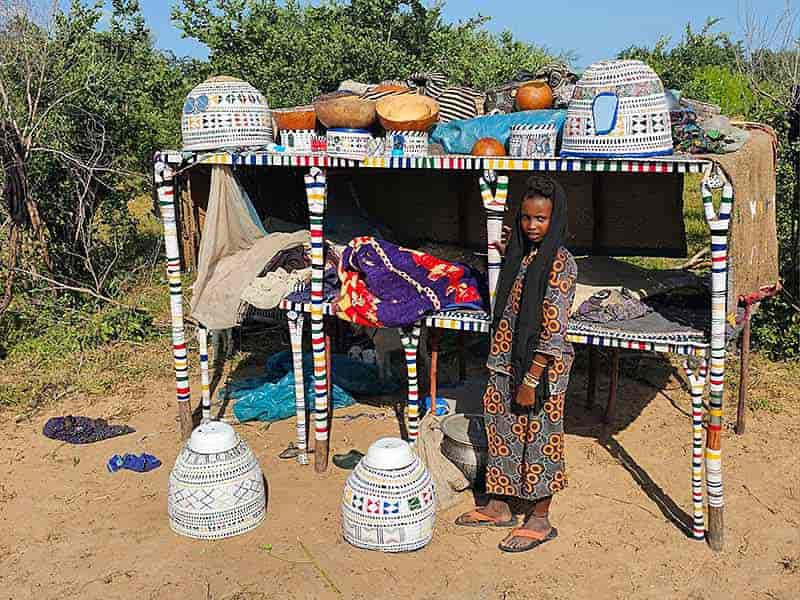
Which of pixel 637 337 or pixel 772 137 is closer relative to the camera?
pixel 637 337

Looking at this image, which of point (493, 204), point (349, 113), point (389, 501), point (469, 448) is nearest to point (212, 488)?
point (389, 501)

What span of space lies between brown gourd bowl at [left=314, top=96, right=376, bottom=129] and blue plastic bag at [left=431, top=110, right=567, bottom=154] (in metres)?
0.55

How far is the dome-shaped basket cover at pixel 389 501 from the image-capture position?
4.14 m

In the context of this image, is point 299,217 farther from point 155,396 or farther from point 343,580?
point 343,580

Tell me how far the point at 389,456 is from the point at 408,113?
5.97 ft

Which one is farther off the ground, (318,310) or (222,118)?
→ (222,118)

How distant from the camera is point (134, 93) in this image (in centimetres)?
897

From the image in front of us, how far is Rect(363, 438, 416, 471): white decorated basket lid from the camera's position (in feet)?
13.6

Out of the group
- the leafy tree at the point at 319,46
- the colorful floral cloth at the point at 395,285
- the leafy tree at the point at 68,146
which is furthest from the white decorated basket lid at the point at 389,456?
the leafy tree at the point at 319,46

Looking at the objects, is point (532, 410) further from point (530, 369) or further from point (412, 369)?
point (412, 369)

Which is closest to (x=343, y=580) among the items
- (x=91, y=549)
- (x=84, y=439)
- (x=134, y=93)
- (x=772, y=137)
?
(x=91, y=549)

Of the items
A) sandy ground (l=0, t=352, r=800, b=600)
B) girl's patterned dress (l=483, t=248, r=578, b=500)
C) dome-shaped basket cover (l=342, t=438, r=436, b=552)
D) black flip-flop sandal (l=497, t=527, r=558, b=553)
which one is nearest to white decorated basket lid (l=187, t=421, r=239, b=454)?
sandy ground (l=0, t=352, r=800, b=600)

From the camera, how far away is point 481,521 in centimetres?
443

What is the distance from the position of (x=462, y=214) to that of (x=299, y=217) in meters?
1.23
